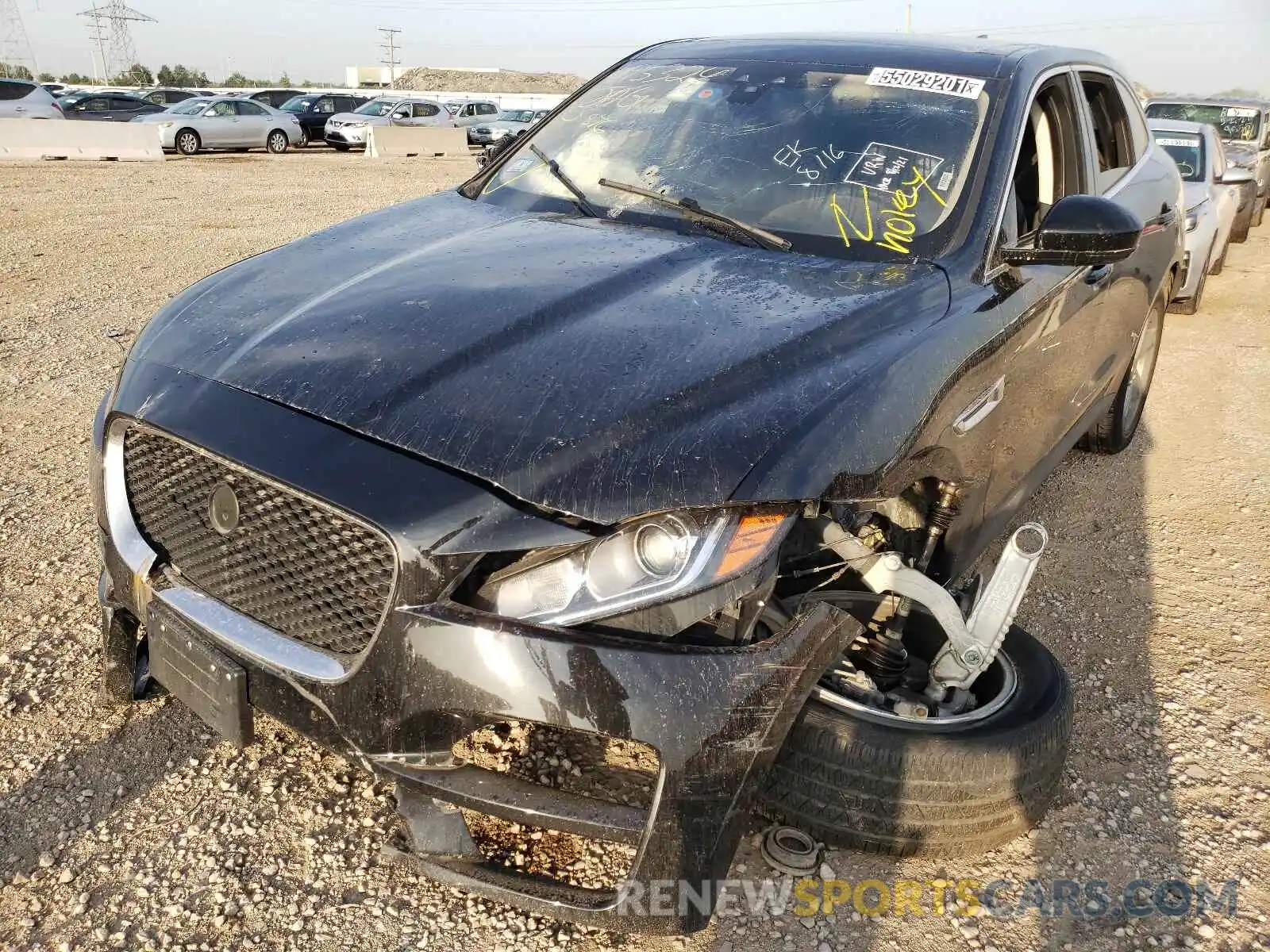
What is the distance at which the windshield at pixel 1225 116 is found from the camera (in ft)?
39.8

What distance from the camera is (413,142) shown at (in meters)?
23.8

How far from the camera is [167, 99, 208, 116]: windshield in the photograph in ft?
70.8

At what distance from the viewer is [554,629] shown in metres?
1.75

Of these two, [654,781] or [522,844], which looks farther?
[522,844]

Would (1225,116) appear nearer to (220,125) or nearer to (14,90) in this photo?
(220,125)

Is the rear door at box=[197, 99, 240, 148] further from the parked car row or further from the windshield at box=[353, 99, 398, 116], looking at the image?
the parked car row

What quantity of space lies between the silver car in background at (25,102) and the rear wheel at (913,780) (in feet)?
73.0

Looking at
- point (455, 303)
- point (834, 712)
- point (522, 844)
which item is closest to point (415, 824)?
point (522, 844)

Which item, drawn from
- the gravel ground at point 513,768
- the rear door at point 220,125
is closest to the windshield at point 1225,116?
the gravel ground at point 513,768

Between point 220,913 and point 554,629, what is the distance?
1.07 metres

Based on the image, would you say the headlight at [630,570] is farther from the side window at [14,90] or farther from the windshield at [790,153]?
the side window at [14,90]

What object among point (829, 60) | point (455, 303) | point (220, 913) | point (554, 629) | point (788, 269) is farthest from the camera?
point (829, 60)

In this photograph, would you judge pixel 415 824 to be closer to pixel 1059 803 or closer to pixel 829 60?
pixel 1059 803

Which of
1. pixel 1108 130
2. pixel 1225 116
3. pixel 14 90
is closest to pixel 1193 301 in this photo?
pixel 1108 130
